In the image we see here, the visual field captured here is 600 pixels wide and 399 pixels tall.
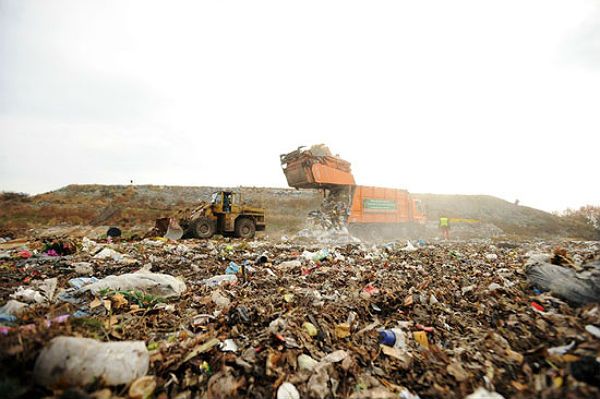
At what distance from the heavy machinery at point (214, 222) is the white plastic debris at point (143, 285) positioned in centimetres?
638

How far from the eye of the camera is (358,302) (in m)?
2.55

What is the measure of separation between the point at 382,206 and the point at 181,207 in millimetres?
14503

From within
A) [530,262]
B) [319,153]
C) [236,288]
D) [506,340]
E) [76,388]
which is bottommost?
[236,288]

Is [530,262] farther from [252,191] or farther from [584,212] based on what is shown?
[584,212]

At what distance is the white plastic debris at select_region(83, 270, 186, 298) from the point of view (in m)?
2.65

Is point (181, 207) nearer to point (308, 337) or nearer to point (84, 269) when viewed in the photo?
point (84, 269)

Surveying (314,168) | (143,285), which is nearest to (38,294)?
(143,285)

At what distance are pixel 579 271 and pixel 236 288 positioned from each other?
10.8 ft

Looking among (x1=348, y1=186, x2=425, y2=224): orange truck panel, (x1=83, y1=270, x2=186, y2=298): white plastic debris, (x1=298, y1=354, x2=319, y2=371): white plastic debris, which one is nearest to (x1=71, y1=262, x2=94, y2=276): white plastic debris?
(x1=83, y1=270, x2=186, y2=298): white plastic debris

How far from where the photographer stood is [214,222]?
31.4ft

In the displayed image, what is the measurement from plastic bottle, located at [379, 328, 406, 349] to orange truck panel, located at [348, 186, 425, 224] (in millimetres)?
9009

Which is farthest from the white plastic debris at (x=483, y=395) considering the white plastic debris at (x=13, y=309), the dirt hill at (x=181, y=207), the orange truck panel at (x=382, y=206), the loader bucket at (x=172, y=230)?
the dirt hill at (x=181, y=207)

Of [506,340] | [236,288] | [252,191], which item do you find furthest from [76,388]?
[252,191]

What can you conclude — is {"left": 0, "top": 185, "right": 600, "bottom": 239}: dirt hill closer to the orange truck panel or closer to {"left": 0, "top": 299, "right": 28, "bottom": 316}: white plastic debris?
the orange truck panel
